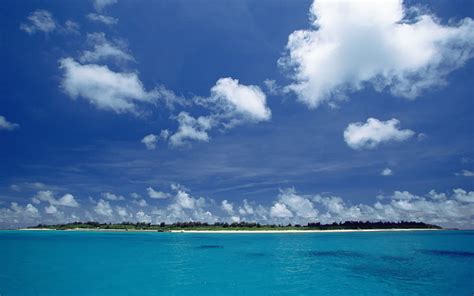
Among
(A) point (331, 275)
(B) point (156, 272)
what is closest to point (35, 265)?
(B) point (156, 272)

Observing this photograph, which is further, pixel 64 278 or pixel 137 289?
pixel 64 278

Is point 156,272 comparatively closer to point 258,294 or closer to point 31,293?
point 31,293

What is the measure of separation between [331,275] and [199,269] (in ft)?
56.5

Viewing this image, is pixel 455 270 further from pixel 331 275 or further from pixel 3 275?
pixel 3 275

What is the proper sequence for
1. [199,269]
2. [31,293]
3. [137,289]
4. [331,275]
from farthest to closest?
1. [199,269]
2. [331,275]
3. [137,289]
4. [31,293]

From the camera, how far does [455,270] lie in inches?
1594

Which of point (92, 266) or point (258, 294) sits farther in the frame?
point (92, 266)

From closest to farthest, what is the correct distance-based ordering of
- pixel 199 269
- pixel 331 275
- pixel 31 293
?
1. pixel 31 293
2. pixel 331 275
3. pixel 199 269

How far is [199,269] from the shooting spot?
132 feet

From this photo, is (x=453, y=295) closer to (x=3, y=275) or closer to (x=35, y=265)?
(x=3, y=275)

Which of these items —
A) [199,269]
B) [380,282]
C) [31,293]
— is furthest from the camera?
[199,269]

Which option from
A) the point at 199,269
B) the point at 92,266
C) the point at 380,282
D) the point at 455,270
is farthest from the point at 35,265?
the point at 455,270

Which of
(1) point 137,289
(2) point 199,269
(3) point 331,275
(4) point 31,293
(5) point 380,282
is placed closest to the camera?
(4) point 31,293

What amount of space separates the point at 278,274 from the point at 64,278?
24.7 m
